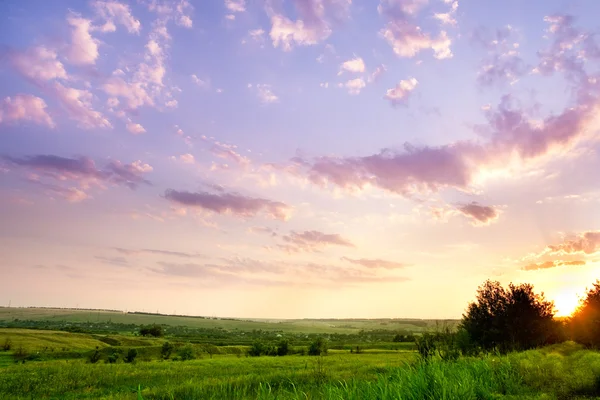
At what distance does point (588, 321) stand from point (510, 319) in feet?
33.4

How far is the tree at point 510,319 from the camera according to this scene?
123ft

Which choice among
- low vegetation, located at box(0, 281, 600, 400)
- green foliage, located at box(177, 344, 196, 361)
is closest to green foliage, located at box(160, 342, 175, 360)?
low vegetation, located at box(0, 281, 600, 400)

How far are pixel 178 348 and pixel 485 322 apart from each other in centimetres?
6605

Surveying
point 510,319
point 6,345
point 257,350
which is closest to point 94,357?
point 6,345

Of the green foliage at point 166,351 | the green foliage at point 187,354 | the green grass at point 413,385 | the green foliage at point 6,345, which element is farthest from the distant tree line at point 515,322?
the green foliage at point 6,345

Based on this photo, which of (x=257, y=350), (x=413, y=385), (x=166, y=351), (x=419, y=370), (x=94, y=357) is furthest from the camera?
(x=257, y=350)

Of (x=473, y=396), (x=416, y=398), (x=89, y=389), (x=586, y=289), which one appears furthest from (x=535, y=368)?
(x=586, y=289)

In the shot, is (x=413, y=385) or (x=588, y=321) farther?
(x=588, y=321)

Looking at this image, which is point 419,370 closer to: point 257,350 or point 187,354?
point 187,354

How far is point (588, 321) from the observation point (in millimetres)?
41062

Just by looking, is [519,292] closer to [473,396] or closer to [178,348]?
[473,396]

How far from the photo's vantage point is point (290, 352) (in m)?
90.8

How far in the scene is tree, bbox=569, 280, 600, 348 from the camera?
39875mm

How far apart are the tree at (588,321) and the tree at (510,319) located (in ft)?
14.2
